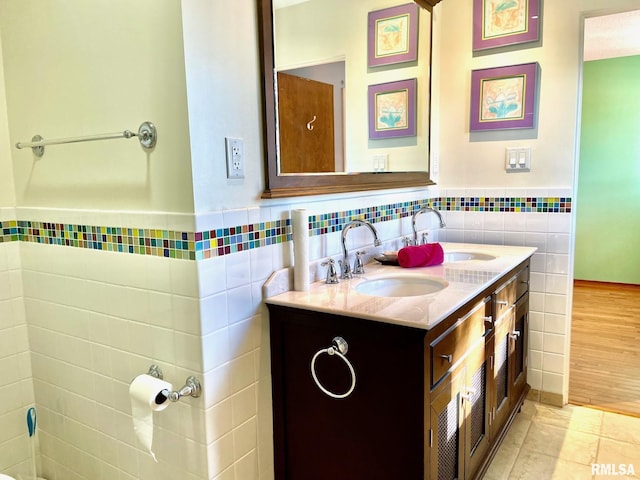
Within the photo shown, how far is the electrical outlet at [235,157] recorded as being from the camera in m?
1.41

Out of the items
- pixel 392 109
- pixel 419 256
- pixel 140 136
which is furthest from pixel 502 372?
pixel 140 136

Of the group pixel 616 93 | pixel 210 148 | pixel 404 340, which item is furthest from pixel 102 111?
pixel 616 93

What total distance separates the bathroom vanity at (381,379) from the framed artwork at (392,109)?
800 millimetres

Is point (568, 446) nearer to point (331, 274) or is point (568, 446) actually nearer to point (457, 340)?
point (457, 340)

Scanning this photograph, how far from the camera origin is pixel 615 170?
4.74 meters

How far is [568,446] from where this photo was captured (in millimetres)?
2223

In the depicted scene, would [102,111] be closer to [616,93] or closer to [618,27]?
[618,27]

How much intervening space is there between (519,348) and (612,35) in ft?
9.70

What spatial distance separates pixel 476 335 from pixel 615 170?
3.93m

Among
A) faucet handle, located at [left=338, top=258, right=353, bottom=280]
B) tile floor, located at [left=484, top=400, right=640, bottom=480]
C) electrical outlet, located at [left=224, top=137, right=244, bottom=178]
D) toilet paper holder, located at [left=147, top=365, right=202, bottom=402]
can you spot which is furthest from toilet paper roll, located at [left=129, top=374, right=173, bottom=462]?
tile floor, located at [left=484, top=400, right=640, bottom=480]

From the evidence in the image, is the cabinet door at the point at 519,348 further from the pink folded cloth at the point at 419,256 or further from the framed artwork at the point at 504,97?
the framed artwork at the point at 504,97

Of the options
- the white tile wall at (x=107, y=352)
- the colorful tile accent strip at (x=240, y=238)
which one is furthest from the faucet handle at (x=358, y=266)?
the white tile wall at (x=107, y=352)

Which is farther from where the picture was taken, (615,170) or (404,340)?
(615,170)

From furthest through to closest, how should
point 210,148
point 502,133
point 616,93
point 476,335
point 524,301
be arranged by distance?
1. point 616,93
2. point 502,133
3. point 524,301
4. point 476,335
5. point 210,148
